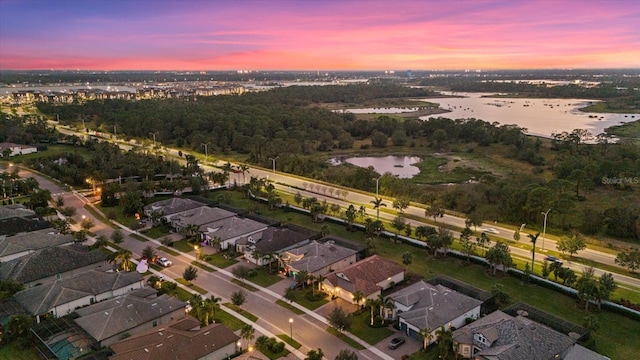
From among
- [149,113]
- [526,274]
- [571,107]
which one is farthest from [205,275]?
[571,107]

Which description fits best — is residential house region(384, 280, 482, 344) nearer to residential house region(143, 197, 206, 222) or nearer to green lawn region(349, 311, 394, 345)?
green lawn region(349, 311, 394, 345)

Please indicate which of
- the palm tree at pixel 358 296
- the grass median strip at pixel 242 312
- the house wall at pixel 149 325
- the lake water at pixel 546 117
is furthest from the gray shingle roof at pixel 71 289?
the lake water at pixel 546 117

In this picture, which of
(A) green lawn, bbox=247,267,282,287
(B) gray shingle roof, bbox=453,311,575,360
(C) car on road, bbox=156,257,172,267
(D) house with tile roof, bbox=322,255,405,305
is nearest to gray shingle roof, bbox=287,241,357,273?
(A) green lawn, bbox=247,267,282,287

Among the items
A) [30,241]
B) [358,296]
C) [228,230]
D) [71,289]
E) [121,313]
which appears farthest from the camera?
[228,230]

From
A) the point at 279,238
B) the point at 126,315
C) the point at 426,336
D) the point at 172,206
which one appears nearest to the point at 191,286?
the point at 126,315

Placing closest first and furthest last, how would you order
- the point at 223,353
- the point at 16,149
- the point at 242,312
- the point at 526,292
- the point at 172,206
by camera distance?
the point at 223,353 < the point at 242,312 < the point at 526,292 < the point at 172,206 < the point at 16,149

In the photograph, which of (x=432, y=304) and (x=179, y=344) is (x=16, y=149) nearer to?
(x=179, y=344)

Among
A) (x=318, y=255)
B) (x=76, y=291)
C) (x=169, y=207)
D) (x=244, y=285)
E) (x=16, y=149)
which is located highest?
(x=16, y=149)
